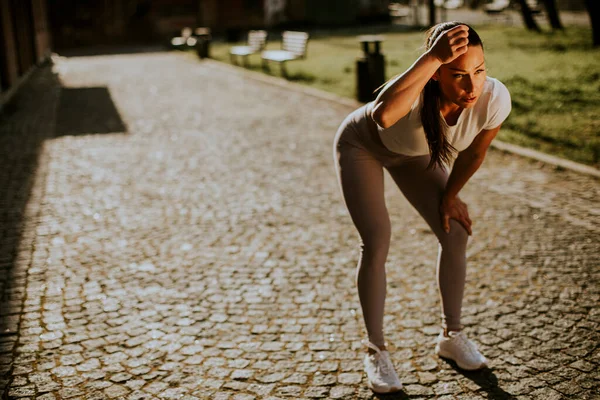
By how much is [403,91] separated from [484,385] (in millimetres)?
1475

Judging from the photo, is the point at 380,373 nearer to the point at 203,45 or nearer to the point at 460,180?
the point at 460,180

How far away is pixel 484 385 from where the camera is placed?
3219 mm

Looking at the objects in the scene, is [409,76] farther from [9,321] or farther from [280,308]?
[9,321]

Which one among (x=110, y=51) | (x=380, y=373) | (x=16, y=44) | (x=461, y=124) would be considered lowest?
(x=380, y=373)

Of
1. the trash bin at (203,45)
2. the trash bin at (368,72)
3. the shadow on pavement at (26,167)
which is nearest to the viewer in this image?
the shadow on pavement at (26,167)

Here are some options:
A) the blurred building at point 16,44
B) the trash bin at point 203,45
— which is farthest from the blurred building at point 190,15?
the trash bin at point 203,45

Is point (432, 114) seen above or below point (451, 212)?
above

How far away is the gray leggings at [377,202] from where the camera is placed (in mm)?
3117

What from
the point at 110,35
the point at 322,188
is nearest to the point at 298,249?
the point at 322,188

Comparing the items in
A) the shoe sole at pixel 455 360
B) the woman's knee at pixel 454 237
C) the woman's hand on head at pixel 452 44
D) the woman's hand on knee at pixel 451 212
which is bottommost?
Result: the shoe sole at pixel 455 360

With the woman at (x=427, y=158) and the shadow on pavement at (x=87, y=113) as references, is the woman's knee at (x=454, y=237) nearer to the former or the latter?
the woman at (x=427, y=158)

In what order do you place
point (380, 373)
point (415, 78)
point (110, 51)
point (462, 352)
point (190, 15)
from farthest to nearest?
point (190, 15) < point (110, 51) < point (462, 352) < point (380, 373) < point (415, 78)

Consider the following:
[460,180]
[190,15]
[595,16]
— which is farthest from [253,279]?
[190,15]

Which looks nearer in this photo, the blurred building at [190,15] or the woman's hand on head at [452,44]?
the woman's hand on head at [452,44]
